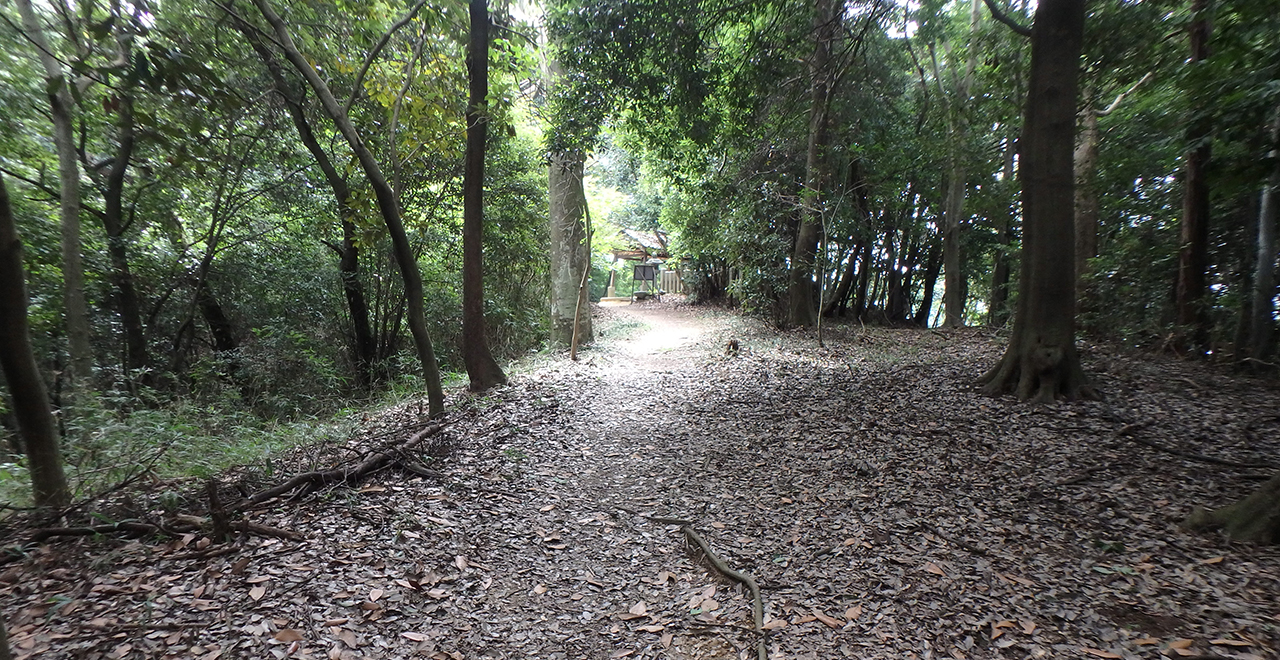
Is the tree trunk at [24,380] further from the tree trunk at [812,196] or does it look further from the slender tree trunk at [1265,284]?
the slender tree trunk at [1265,284]

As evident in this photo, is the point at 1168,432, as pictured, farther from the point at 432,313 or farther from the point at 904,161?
the point at 432,313

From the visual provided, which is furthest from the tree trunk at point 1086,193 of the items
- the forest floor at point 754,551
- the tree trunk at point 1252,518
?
the tree trunk at point 1252,518

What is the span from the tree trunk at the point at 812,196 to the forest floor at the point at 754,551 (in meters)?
7.03

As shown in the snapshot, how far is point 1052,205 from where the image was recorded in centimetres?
591

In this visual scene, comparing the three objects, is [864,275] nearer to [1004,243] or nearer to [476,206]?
[1004,243]

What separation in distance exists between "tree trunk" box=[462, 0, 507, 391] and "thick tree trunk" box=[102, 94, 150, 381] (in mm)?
4897

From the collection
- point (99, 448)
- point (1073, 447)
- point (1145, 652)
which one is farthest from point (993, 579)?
point (99, 448)

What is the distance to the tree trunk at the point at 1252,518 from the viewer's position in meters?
3.21

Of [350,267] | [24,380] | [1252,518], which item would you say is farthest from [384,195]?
[1252,518]

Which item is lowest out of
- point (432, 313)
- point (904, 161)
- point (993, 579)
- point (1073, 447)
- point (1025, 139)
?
point (993, 579)

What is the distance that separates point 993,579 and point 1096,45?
7.97 m

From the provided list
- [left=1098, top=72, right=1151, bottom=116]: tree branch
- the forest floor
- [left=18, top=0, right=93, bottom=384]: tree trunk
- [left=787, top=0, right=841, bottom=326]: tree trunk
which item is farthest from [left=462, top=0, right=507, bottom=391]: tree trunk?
[left=1098, top=72, right=1151, bottom=116]: tree branch

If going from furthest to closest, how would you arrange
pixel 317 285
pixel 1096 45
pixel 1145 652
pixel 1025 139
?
pixel 317 285 → pixel 1096 45 → pixel 1025 139 → pixel 1145 652

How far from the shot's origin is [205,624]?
9.12ft
